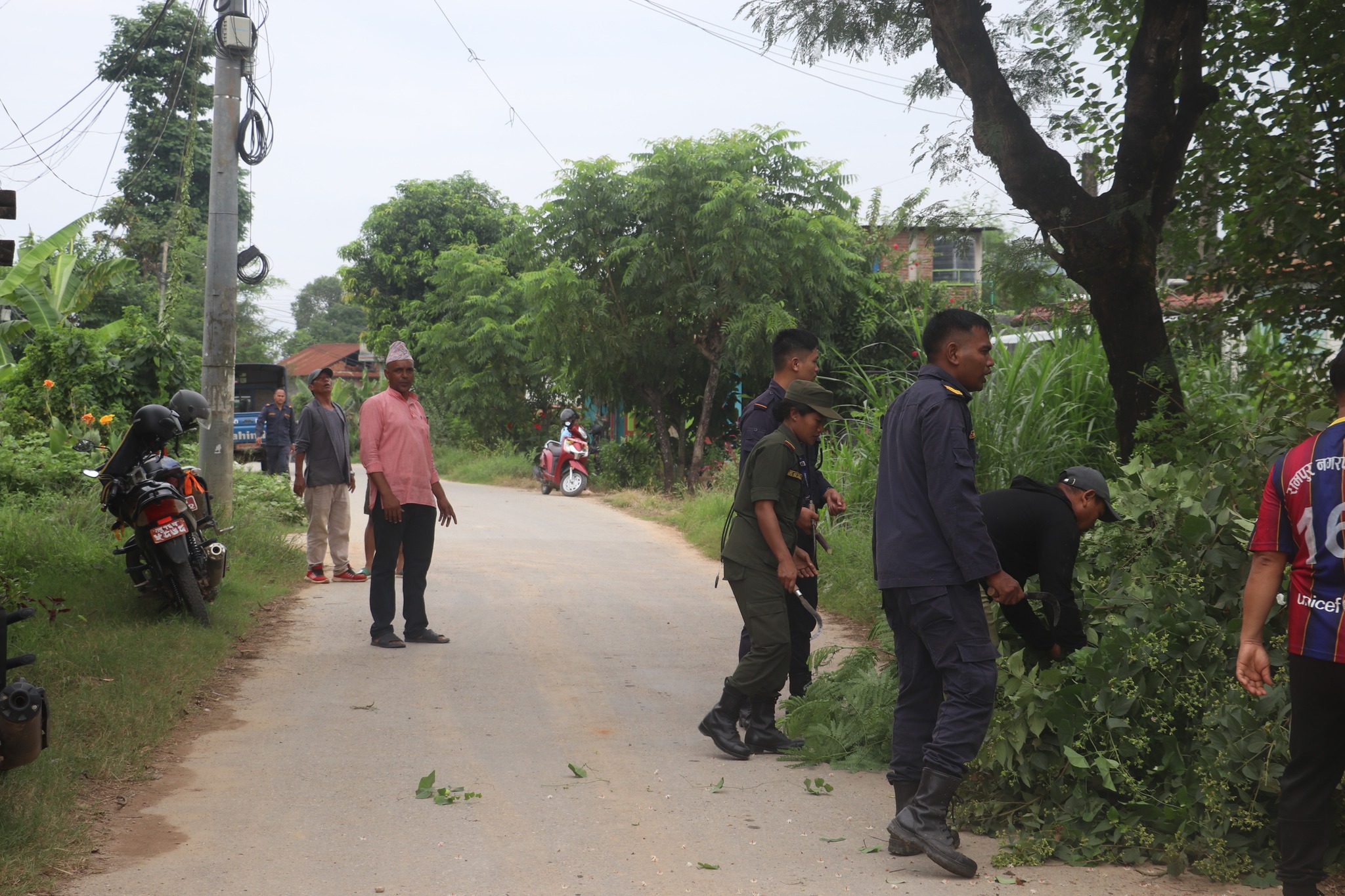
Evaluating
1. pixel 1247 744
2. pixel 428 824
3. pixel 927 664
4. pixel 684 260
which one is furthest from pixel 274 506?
pixel 1247 744

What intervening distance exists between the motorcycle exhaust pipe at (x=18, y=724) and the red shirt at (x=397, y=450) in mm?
3926

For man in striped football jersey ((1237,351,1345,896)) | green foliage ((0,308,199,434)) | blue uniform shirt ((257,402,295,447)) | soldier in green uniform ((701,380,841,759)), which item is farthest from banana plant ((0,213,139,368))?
man in striped football jersey ((1237,351,1345,896))

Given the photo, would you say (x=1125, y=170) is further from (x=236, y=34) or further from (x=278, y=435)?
(x=278, y=435)

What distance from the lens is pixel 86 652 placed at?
6.66 m

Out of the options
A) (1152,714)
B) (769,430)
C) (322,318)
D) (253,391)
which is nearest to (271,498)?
(769,430)

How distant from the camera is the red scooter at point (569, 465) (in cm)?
2288

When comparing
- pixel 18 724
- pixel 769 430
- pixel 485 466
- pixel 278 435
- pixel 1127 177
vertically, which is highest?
pixel 1127 177

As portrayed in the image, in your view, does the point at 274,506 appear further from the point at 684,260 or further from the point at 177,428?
the point at 684,260

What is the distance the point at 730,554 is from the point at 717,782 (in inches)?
41.8

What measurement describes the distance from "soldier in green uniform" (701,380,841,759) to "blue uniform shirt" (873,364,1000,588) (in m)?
0.98

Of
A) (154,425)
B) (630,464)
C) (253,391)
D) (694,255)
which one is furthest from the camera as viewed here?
(253,391)

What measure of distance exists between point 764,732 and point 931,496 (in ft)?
6.50

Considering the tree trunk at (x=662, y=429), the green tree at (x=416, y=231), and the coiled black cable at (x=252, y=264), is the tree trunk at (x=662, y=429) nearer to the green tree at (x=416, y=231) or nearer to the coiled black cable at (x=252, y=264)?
the coiled black cable at (x=252, y=264)

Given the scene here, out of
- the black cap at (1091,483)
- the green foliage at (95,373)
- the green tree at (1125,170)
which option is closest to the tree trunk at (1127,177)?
the green tree at (1125,170)
